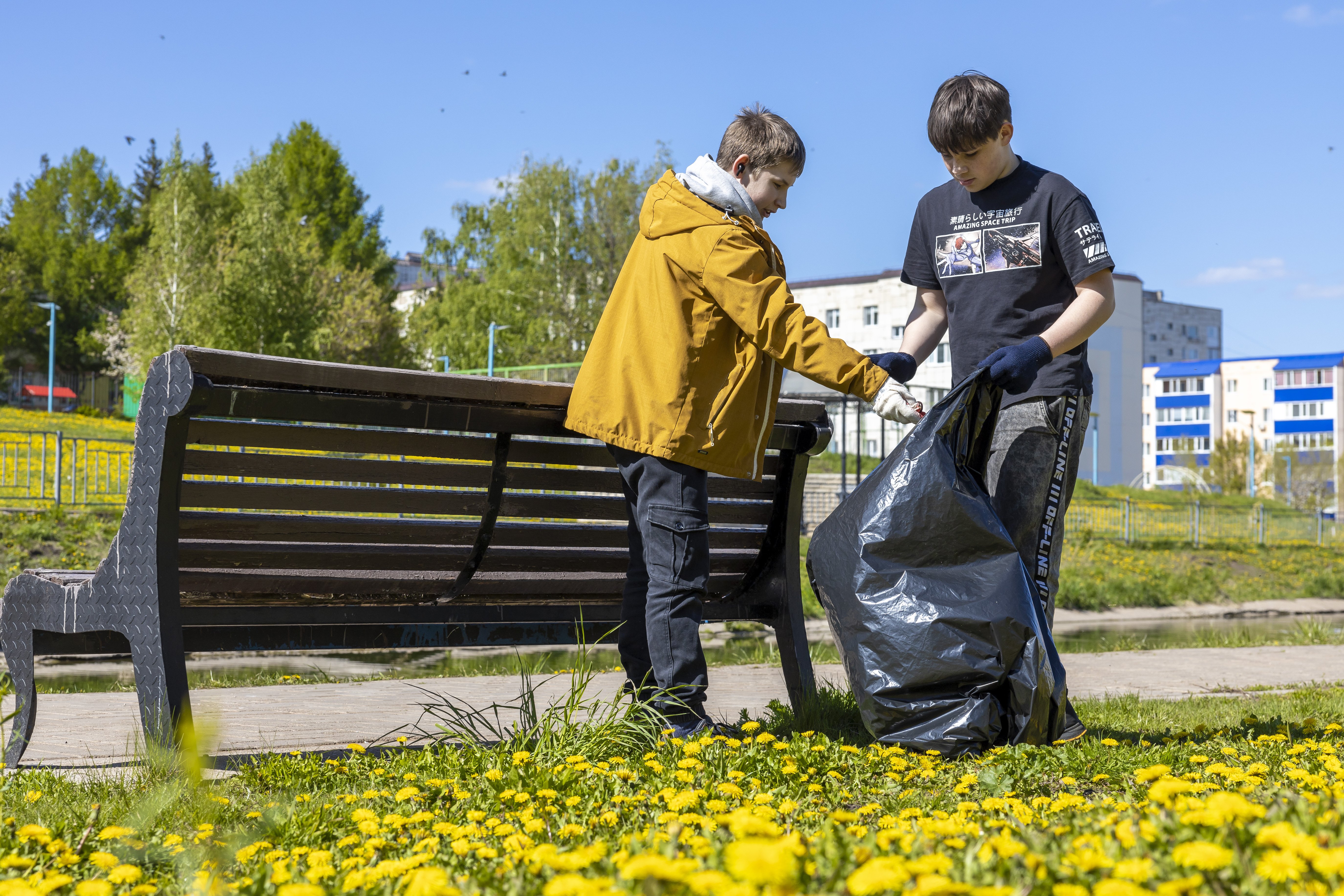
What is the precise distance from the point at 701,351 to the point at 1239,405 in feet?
319

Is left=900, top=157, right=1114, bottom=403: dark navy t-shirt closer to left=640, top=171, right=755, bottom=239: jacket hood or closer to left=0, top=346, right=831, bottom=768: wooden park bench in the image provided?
left=0, top=346, right=831, bottom=768: wooden park bench

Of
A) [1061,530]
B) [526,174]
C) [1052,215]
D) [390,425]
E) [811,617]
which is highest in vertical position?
[526,174]

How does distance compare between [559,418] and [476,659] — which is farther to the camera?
[476,659]

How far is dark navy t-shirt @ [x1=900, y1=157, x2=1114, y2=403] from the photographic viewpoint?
331cm

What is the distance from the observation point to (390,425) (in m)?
2.85

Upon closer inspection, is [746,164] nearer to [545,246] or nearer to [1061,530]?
[1061,530]

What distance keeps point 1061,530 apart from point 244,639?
233 centimetres

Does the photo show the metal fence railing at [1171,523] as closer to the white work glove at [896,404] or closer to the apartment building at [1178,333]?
the white work glove at [896,404]

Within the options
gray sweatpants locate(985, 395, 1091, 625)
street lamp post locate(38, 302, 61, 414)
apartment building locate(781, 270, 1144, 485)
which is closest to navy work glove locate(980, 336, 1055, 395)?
gray sweatpants locate(985, 395, 1091, 625)

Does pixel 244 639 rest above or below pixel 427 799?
above

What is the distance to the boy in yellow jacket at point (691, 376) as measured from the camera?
2.93 m

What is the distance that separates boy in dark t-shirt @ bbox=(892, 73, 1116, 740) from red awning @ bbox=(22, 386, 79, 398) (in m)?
54.8

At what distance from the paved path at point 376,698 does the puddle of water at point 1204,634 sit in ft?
4.16

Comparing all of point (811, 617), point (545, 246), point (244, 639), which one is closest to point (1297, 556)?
point (811, 617)
